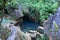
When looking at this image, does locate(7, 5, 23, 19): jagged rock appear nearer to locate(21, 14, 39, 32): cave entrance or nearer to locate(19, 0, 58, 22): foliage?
locate(21, 14, 39, 32): cave entrance

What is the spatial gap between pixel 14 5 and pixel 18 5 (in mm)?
389

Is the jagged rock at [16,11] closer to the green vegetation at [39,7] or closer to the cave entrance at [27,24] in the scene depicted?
the green vegetation at [39,7]

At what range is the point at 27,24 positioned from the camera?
12.8 meters

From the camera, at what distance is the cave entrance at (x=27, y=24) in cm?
1192

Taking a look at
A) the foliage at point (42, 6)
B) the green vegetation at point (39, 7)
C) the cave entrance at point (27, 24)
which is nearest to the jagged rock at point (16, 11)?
the green vegetation at point (39, 7)

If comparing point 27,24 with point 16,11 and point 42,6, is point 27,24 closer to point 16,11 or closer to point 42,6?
point 16,11

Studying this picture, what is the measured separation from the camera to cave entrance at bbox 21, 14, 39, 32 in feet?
39.1

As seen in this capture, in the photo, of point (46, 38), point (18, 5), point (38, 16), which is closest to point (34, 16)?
point (38, 16)

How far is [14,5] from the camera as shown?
13.0 meters

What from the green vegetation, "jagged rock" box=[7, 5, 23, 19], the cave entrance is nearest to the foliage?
the green vegetation

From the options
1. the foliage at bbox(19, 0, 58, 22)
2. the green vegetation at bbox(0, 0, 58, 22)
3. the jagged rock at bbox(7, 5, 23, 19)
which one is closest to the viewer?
the jagged rock at bbox(7, 5, 23, 19)

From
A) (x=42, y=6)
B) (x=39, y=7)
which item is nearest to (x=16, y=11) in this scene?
(x=39, y=7)

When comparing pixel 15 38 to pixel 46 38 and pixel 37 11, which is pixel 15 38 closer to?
pixel 46 38

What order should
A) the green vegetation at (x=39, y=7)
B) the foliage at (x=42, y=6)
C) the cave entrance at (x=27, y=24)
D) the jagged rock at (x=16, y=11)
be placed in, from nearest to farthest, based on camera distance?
the cave entrance at (x=27, y=24)
the jagged rock at (x=16, y=11)
the green vegetation at (x=39, y=7)
the foliage at (x=42, y=6)
